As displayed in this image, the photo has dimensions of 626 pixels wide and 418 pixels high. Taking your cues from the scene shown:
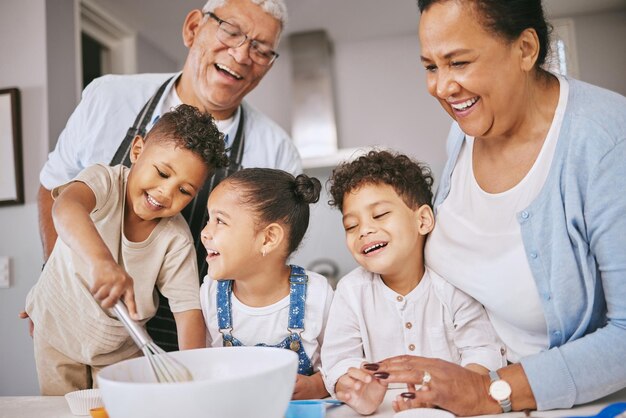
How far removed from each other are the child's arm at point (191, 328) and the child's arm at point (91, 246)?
1.15 feet

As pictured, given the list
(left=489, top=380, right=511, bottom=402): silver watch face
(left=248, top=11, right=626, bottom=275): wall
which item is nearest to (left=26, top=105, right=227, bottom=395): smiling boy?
(left=489, top=380, right=511, bottom=402): silver watch face

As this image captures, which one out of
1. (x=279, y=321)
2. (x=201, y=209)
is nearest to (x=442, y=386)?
(x=279, y=321)

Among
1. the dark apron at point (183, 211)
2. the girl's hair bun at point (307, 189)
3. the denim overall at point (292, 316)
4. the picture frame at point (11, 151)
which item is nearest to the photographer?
the denim overall at point (292, 316)

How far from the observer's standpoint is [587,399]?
2.90 feet

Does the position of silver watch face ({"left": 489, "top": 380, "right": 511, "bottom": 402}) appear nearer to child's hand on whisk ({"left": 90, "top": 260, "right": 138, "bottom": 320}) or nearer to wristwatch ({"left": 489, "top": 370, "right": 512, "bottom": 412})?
wristwatch ({"left": 489, "top": 370, "right": 512, "bottom": 412})

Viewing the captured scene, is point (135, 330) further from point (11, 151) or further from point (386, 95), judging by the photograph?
point (386, 95)

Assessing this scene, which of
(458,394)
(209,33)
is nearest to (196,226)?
(209,33)

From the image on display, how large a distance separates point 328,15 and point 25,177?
2.38 m

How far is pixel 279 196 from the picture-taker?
1.42m

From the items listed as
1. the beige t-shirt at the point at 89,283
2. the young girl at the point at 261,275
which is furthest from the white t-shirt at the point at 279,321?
the beige t-shirt at the point at 89,283

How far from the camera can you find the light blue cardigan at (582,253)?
0.88 metres

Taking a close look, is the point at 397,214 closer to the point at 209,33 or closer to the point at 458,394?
the point at 458,394

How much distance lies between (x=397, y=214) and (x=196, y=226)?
25.9 inches

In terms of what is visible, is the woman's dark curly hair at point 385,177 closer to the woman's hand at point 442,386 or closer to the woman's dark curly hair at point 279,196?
the woman's dark curly hair at point 279,196
